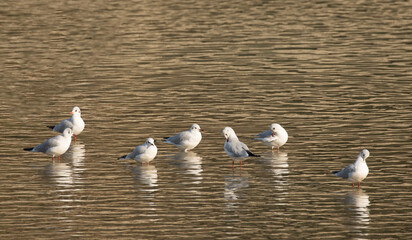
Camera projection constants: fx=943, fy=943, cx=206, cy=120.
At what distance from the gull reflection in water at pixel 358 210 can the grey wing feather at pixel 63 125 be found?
11.1 meters

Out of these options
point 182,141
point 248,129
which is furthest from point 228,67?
point 182,141

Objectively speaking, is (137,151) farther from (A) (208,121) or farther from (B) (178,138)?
(A) (208,121)

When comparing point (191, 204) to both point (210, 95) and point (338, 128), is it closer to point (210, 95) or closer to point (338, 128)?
point (338, 128)

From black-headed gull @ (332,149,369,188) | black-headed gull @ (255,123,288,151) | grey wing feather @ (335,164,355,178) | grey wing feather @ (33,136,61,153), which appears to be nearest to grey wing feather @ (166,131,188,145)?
black-headed gull @ (255,123,288,151)

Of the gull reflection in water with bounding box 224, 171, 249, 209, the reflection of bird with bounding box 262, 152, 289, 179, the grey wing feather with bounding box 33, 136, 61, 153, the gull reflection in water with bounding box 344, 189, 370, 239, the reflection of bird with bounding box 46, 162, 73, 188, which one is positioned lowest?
the gull reflection in water with bounding box 344, 189, 370, 239

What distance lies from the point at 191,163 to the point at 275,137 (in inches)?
111

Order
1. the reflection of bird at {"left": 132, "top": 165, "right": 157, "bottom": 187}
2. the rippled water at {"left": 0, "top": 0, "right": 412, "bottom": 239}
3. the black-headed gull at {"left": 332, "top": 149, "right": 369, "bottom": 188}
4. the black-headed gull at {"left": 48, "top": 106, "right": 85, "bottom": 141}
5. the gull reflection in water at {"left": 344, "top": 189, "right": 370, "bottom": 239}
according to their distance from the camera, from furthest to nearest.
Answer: the black-headed gull at {"left": 48, "top": 106, "right": 85, "bottom": 141}
the reflection of bird at {"left": 132, "top": 165, "right": 157, "bottom": 187}
the black-headed gull at {"left": 332, "top": 149, "right": 369, "bottom": 188}
the rippled water at {"left": 0, "top": 0, "right": 412, "bottom": 239}
the gull reflection in water at {"left": 344, "top": 189, "right": 370, "bottom": 239}

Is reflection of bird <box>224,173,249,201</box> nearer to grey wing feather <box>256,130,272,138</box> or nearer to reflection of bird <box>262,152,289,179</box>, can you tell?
reflection of bird <box>262,152,289,179</box>

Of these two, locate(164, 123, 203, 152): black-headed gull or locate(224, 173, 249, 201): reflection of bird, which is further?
locate(164, 123, 203, 152): black-headed gull

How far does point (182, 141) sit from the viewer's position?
28938mm

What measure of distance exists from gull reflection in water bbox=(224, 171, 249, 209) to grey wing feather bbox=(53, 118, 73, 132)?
7.31 metres

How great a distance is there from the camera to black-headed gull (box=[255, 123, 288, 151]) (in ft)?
94.7

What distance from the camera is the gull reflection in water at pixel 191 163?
85.8 ft

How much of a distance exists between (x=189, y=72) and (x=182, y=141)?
673 inches
